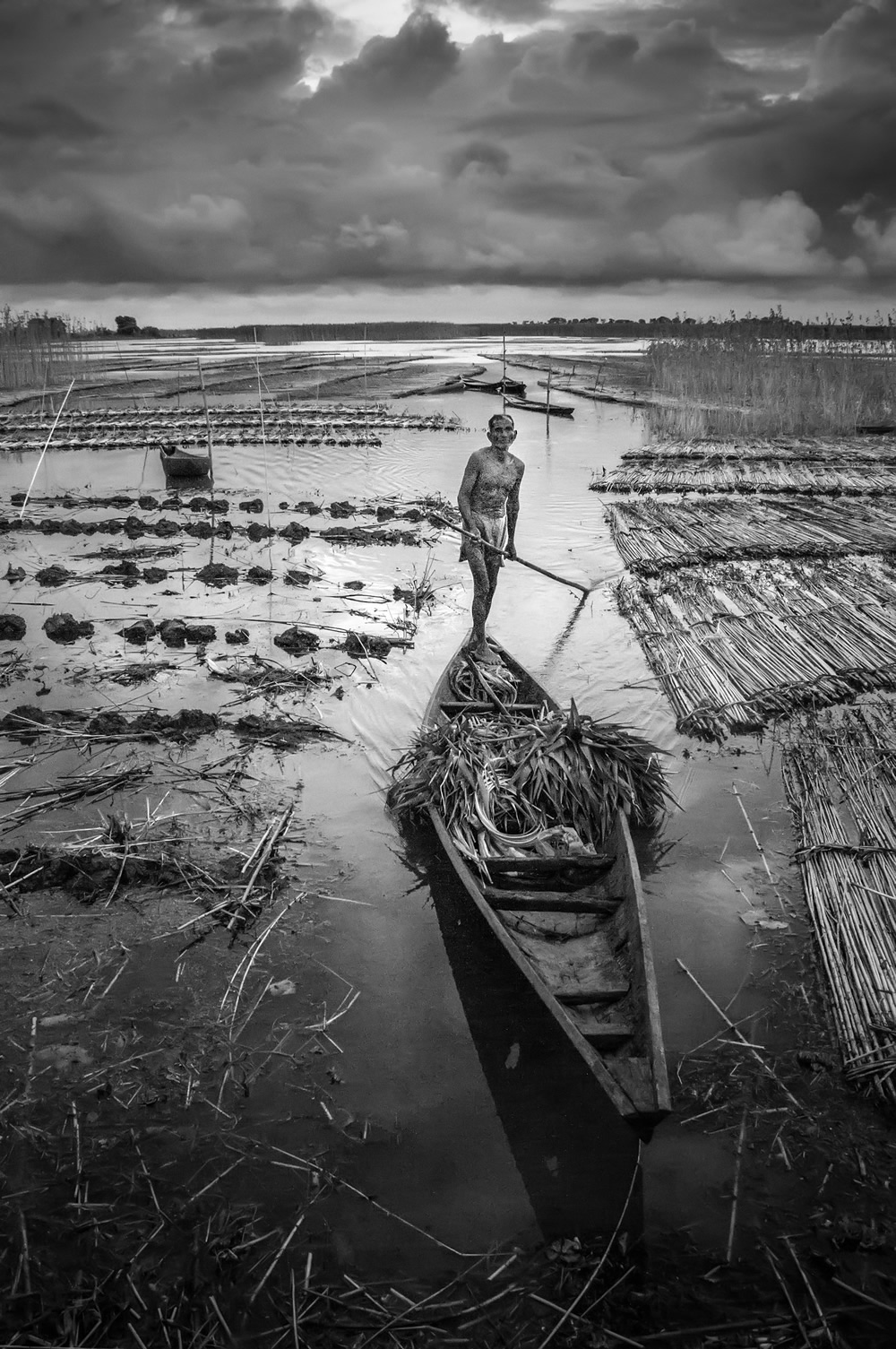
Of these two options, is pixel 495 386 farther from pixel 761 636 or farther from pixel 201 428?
pixel 761 636

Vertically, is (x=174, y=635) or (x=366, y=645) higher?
(x=174, y=635)

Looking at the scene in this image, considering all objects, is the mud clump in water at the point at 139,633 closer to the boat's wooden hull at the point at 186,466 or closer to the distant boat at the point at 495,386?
the boat's wooden hull at the point at 186,466

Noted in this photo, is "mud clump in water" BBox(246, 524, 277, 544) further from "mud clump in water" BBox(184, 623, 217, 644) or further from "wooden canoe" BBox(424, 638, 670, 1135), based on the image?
"wooden canoe" BBox(424, 638, 670, 1135)

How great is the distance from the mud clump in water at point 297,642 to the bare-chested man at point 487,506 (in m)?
1.83

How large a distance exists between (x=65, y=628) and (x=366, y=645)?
3.24 metres

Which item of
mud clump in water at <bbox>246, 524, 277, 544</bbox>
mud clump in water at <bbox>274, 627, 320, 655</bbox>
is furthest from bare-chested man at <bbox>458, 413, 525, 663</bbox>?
mud clump in water at <bbox>246, 524, 277, 544</bbox>

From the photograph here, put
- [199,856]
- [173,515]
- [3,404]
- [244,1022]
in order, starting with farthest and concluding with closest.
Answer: [3,404]
[173,515]
[199,856]
[244,1022]

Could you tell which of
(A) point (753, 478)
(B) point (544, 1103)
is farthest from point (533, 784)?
(A) point (753, 478)

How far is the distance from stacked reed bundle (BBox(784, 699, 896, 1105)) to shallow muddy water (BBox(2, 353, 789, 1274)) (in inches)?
10.3

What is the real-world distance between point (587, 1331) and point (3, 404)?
31.6 metres

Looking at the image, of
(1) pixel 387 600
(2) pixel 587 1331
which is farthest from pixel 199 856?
(1) pixel 387 600

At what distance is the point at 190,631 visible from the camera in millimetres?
9477

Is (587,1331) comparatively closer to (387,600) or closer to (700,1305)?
(700,1305)

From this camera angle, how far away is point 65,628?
9.48 metres
